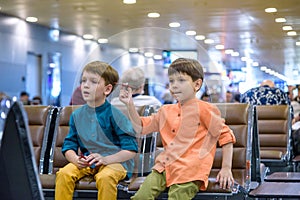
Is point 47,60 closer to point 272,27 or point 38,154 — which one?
point 272,27

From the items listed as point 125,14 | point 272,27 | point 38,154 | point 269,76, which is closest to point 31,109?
point 38,154

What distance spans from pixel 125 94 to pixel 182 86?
0.31m

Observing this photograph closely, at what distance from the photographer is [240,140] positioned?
446 cm

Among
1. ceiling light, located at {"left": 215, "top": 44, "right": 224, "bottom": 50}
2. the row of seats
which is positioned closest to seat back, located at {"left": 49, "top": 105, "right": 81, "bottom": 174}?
the row of seats

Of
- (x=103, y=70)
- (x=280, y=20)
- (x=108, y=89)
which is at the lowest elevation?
(x=108, y=89)

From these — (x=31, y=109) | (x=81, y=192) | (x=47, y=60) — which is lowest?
(x=81, y=192)

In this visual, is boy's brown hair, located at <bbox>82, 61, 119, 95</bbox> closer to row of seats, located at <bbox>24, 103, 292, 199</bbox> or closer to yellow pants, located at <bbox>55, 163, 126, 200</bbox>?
yellow pants, located at <bbox>55, 163, 126, 200</bbox>

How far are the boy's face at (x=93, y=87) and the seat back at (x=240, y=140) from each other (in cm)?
74

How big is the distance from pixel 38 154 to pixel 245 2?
965cm

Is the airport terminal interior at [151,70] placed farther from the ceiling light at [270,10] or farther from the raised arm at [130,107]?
the raised arm at [130,107]

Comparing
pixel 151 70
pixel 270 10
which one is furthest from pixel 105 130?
pixel 270 10

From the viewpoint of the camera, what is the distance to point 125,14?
15961mm

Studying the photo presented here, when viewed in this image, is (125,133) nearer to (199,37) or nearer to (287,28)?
(287,28)

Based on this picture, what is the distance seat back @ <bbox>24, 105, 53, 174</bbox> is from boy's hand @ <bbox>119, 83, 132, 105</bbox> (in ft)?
3.80
